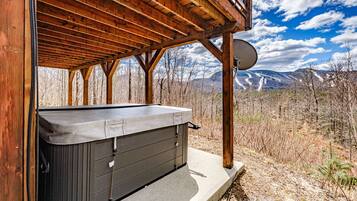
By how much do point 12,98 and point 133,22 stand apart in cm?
255

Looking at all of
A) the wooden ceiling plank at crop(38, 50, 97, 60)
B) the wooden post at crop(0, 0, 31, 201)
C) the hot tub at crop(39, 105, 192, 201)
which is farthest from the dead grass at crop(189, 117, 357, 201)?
the wooden ceiling plank at crop(38, 50, 97, 60)

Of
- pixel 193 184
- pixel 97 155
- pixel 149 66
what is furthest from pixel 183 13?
pixel 193 184

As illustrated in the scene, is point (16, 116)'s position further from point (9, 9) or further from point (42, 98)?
point (42, 98)

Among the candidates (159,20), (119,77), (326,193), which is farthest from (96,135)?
(119,77)

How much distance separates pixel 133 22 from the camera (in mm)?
3213

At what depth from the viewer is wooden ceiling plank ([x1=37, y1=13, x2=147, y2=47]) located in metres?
3.22

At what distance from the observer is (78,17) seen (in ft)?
10.5

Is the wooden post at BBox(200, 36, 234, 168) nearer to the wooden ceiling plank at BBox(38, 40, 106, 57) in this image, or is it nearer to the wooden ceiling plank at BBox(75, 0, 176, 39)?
the wooden ceiling plank at BBox(75, 0, 176, 39)

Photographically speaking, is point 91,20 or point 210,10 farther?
point 91,20

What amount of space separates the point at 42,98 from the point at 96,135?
10.2 meters

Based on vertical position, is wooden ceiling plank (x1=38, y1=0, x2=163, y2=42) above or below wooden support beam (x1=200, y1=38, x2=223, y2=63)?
above

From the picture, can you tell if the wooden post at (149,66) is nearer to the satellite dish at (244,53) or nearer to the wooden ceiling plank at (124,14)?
the wooden ceiling plank at (124,14)

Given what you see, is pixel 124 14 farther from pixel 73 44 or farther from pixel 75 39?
pixel 73 44

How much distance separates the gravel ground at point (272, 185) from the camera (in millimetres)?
2691
